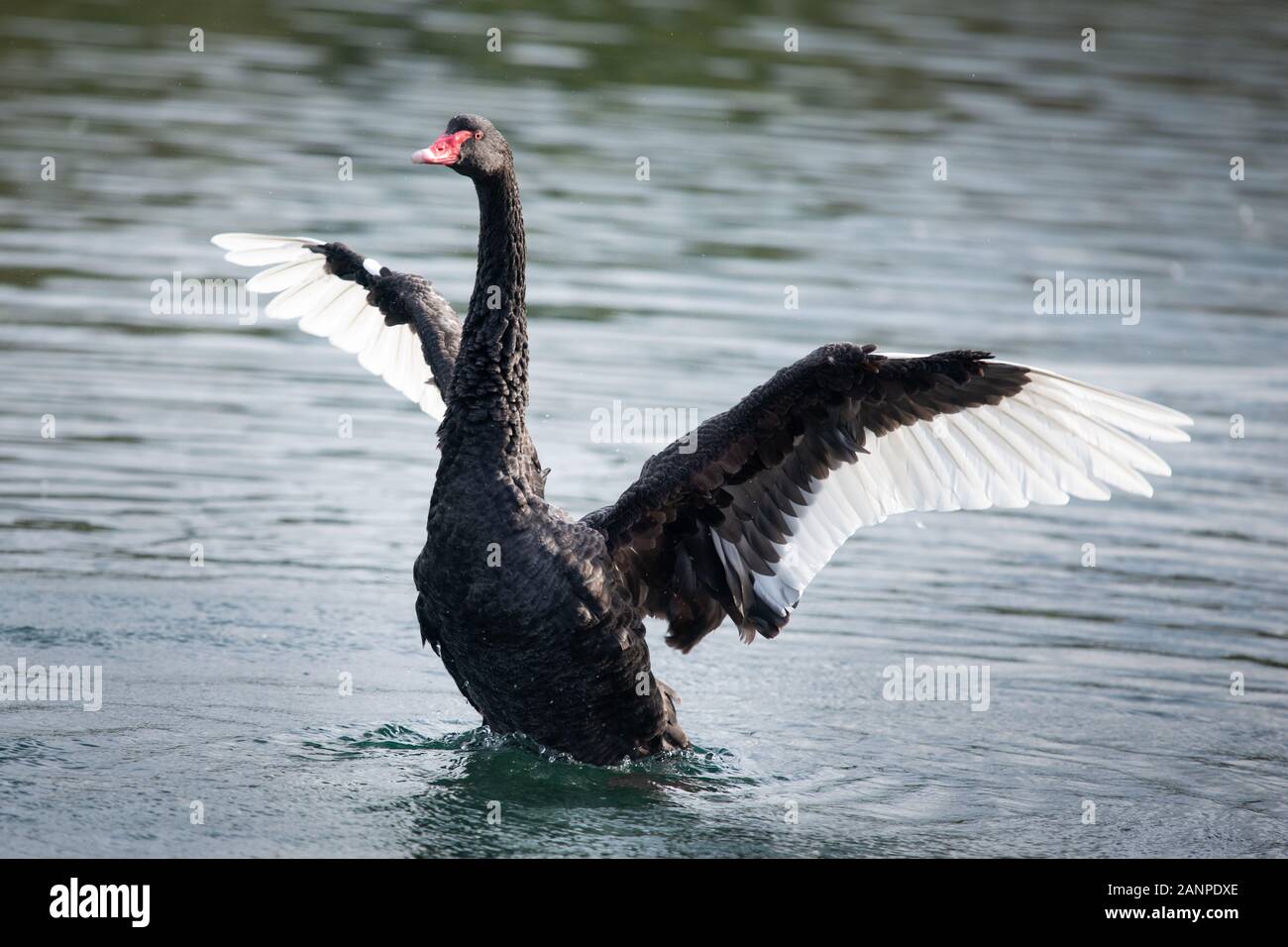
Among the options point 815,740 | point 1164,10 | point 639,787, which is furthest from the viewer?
point 1164,10

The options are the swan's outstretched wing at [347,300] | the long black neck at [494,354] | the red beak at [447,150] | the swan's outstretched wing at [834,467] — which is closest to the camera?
the red beak at [447,150]

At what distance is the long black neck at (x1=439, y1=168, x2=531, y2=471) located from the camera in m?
6.59

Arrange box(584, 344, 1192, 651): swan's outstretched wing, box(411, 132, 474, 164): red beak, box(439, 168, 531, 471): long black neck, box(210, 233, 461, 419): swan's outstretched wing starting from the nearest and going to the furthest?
box(411, 132, 474, 164): red beak → box(584, 344, 1192, 651): swan's outstretched wing → box(439, 168, 531, 471): long black neck → box(210, 233, 461, 419): swan's outstretched wing

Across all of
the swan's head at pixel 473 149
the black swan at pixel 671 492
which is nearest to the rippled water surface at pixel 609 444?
the black swan at pixel 671 492

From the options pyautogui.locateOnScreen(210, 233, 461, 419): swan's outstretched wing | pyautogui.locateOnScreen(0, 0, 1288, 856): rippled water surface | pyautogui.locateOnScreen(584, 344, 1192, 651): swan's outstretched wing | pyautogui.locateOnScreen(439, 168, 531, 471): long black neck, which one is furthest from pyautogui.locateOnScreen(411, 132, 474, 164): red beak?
pyautogui.locateOnScreen(0, 0, 1288, 856): rippled water surface

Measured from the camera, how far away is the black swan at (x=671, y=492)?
6402mm

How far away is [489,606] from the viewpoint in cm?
638

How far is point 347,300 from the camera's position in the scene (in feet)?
28.7

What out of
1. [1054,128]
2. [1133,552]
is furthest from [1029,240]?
[1133,552]

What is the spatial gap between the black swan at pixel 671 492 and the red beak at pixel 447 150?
0.01 metres

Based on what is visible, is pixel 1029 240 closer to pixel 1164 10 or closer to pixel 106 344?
pixel 106 344

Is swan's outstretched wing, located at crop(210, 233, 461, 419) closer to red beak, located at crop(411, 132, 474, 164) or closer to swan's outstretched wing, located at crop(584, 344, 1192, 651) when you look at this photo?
red beak, located at crop(411, 132, 474, 164)

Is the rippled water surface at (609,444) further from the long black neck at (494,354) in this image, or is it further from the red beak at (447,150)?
the red beak at (447,150)

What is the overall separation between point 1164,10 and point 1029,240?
55.1 feet
